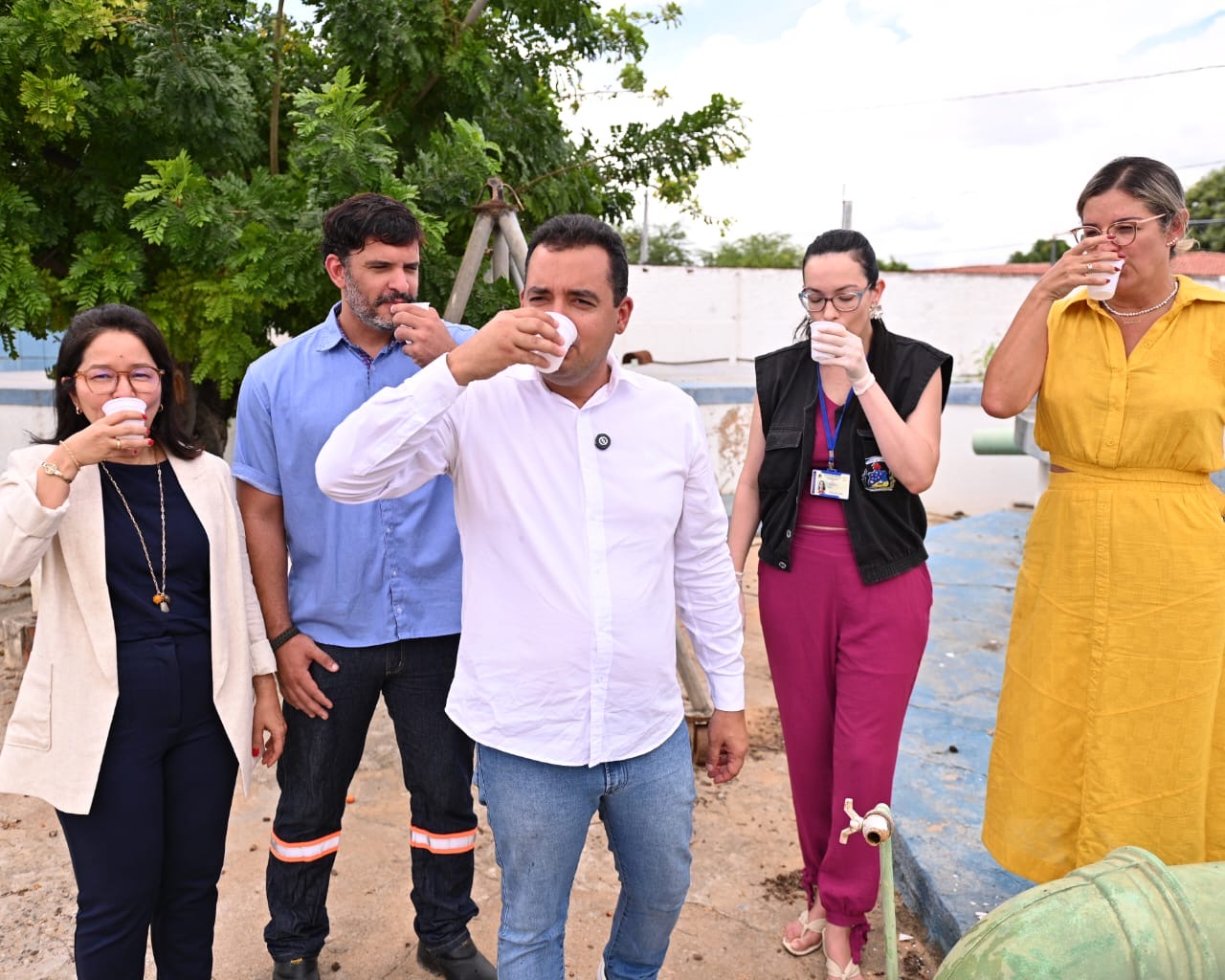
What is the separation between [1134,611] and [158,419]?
2.54 meters

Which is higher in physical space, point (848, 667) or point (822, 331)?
point (822, 331)

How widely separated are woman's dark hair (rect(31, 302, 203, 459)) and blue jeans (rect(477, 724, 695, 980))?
44.2 inches

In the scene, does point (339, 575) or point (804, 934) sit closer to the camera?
point (339, 575)

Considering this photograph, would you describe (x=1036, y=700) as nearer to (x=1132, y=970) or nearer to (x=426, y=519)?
(x=1132, y=970)

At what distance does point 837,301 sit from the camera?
8.87ft

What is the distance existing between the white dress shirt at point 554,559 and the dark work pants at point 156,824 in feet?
2.43

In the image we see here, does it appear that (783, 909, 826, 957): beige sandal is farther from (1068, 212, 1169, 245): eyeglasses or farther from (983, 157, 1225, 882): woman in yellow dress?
(1068, 212, 1169, 245): eyeglasses

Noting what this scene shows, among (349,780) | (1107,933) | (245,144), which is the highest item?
(245,144)

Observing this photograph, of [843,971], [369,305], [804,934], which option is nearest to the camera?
[369,305]

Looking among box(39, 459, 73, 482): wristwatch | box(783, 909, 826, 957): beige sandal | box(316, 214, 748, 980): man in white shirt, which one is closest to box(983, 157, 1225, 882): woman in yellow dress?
box(783, 909, 826, 957): beige sandal

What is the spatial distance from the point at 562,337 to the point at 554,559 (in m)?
0.46

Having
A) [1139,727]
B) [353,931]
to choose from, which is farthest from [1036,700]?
[353,931]

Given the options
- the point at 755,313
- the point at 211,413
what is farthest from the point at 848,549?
the point at 755,313

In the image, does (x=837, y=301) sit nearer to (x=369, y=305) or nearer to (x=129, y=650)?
(x=369, y=305)
